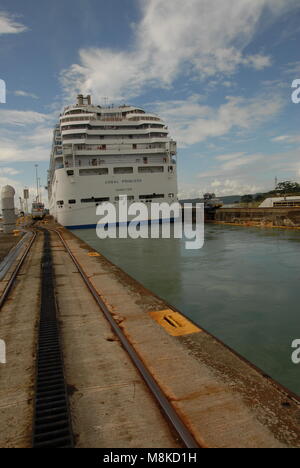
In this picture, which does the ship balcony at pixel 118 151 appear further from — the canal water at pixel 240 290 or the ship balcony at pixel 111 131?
the canal water at pixel 240 290

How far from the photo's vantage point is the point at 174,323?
752 centimetres

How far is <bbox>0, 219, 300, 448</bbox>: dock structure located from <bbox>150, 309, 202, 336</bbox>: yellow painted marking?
24 mm

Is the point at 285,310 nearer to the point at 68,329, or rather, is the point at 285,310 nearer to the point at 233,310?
the point at 233,310

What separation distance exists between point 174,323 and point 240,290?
4882 millimetres

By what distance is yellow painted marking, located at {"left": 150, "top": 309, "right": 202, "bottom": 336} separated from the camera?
699 cm

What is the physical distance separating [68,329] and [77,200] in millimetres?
36535

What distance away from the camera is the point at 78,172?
4222 cm

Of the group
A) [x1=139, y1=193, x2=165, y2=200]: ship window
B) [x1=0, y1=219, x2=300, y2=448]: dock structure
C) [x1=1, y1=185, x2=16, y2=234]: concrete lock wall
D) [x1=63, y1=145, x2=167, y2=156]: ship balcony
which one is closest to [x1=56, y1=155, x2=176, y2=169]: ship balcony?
[x1=63, y1=145, x2=167, y2=156]: ship balcony

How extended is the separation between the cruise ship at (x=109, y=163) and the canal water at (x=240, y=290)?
21.7 meters

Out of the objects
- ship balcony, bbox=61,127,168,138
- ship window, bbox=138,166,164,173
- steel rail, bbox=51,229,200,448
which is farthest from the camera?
ship window, bbox=138,166,164,173

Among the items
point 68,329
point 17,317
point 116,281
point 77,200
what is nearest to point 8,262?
point 116,281

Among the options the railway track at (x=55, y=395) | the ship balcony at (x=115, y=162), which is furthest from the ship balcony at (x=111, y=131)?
the railway track at (x=55, y=395)

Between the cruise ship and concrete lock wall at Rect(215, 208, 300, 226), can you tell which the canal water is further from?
the cruise ship
